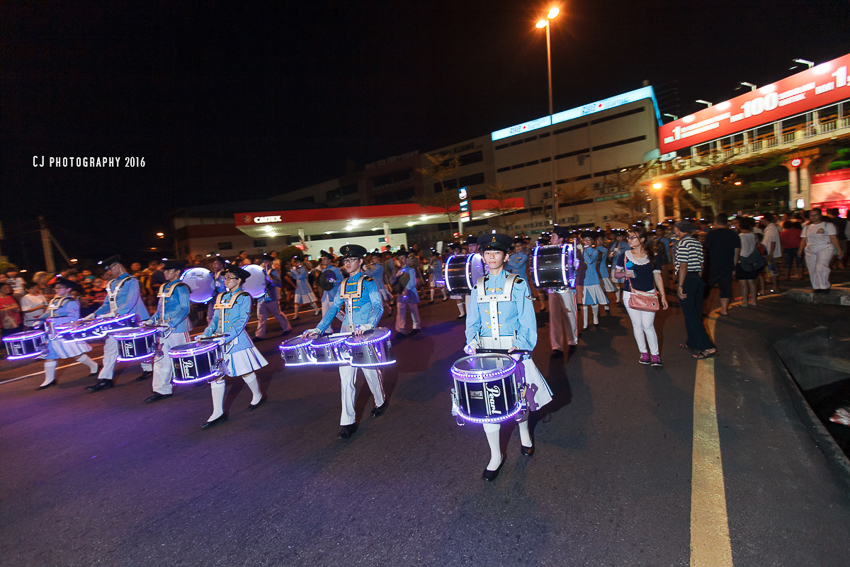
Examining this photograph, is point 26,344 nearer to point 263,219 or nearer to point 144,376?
point 144,376

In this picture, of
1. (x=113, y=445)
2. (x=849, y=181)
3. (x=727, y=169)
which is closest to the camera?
(x=113, y=445)

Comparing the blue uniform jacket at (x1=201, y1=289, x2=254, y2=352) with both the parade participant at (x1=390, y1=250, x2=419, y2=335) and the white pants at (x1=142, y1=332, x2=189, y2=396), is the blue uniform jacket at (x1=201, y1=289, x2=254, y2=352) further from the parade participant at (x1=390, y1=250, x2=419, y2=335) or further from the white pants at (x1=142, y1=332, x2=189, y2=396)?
the parade participant at (x1=390, y1=250, x2=419, y2=335)

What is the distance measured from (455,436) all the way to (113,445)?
3.92 m

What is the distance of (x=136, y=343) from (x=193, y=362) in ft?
6.71

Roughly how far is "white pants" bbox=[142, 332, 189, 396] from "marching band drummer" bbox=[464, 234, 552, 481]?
4.67 meters

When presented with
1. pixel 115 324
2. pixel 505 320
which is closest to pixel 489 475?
pixel 505 320

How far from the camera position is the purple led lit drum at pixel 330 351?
4.41 m

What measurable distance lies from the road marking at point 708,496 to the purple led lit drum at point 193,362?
4.75m

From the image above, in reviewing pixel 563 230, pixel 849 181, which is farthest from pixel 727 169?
pixel 563 230

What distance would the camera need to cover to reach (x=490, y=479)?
3223 millimetres

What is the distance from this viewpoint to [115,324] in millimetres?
6652

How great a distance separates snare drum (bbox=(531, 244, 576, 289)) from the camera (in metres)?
5.66

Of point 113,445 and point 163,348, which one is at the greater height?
point 163,348

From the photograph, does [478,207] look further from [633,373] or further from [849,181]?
[633,373]
